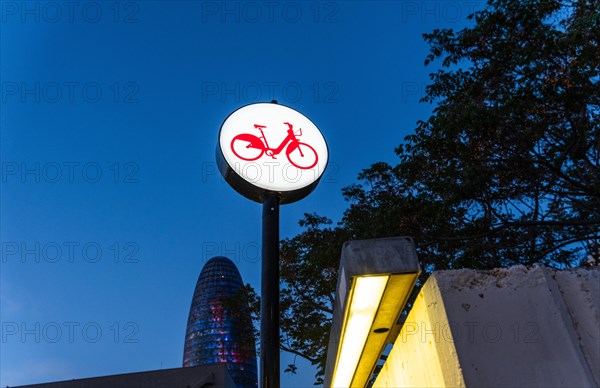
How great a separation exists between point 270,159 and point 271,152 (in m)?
0.12

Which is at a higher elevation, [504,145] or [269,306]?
[504,145]

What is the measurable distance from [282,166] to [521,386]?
380 cm

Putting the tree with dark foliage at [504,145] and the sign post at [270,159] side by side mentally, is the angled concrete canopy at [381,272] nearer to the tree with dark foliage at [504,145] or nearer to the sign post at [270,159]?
the sign post at [270,159]

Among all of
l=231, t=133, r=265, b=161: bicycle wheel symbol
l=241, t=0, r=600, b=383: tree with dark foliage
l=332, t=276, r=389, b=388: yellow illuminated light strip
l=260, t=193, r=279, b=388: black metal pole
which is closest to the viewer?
l=332, t=276, r=389, b=388: yellow illuminated light strip

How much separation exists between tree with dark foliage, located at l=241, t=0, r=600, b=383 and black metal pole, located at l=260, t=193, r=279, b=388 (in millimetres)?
4440

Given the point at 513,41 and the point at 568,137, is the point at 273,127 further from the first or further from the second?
the point at 568,137

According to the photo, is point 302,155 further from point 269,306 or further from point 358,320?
point 358,320

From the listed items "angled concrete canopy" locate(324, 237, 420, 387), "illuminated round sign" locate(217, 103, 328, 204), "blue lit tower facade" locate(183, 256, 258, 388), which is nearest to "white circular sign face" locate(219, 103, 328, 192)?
"illuminated round sign" locate(217, 103, 328, 204)

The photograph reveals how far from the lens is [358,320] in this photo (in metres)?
2.08

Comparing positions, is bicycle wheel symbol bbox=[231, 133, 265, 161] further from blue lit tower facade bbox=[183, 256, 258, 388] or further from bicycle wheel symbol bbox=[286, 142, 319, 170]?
blue lit tower facade bbox=[183, 256, 258, 388]

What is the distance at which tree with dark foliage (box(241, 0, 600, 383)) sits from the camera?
7.62 m

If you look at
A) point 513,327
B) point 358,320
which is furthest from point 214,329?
point 513,327

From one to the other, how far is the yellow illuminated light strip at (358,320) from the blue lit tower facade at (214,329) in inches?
4263

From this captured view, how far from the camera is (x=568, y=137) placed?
8211 mm
